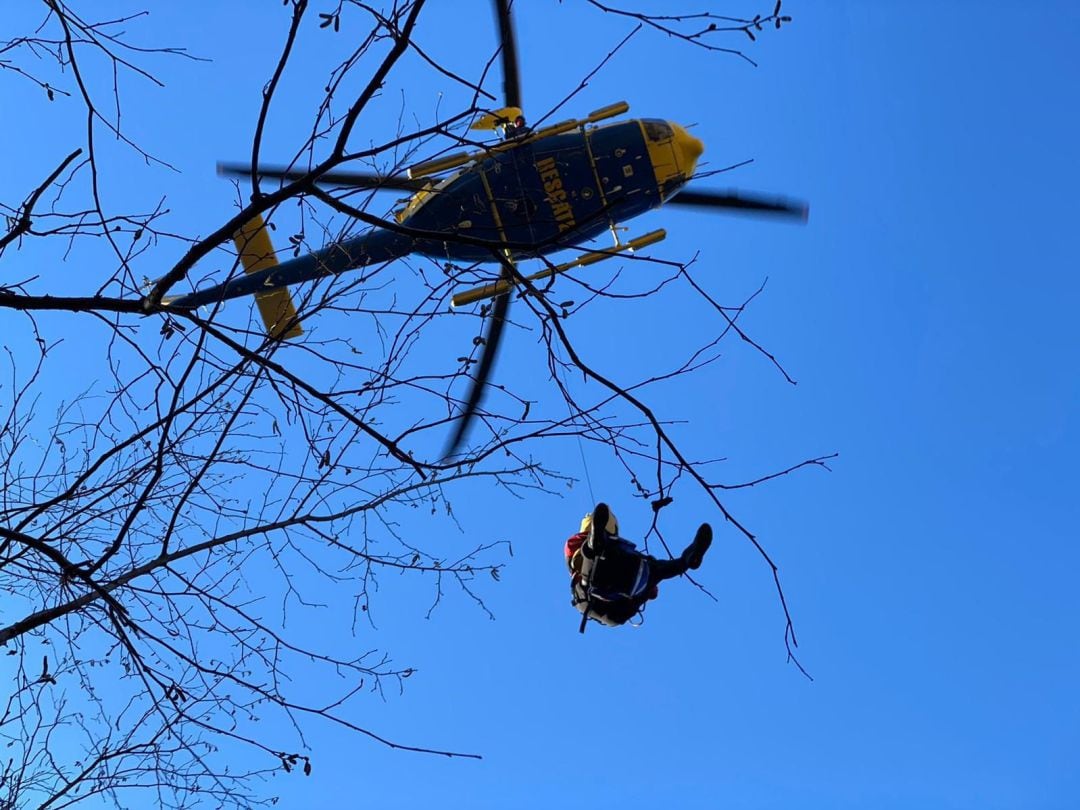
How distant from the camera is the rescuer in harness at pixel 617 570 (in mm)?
4773

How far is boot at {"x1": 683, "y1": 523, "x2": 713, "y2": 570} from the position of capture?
4.76m

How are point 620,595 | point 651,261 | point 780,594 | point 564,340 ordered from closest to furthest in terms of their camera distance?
point 651,261, point 564,340, point 780,594, point 620,595

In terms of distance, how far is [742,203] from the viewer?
8008 millimetres

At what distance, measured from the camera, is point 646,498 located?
3018mm

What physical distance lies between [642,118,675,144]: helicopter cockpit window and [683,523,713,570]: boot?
13.9 feet

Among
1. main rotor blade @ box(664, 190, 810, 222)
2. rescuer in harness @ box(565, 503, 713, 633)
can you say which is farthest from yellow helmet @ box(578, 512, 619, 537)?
main rotor blade @ box(664, 190, 810, 222)

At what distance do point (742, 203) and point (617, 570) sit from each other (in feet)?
13.9

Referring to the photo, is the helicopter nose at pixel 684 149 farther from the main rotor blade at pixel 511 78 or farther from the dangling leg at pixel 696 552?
the dangling leg at pixel 696 552

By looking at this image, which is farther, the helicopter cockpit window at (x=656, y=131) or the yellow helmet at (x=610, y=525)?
the helicopter cockpit window at (x=656, y=131)

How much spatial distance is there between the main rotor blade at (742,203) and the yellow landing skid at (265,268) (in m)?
3.27

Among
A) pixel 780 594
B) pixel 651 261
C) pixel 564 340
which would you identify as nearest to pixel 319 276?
pixel 564 340

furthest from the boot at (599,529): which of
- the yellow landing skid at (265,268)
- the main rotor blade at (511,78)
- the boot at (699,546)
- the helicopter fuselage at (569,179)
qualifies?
the main rotor blade at (511,78)

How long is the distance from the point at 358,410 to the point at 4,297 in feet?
3.47

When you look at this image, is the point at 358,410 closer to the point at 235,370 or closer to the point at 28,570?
the point at 235,370
